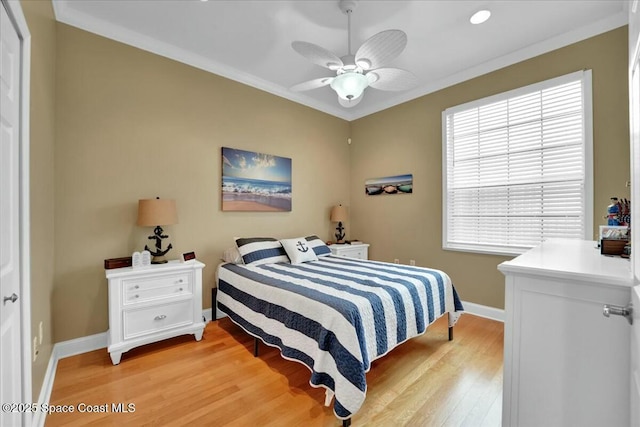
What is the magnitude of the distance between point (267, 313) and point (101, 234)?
5.69 feet

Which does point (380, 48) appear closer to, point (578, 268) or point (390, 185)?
point (578, 268)

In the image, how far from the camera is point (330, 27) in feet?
8.45

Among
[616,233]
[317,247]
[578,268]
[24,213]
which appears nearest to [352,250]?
[317,247]

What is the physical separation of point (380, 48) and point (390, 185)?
2.40 meters

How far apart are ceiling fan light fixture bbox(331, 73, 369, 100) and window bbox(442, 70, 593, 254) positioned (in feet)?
5.92

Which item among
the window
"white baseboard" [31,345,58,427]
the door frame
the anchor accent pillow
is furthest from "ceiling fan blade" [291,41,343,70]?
"white baseboard" [31,345,58,427]

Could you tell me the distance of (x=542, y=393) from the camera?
1065 mm

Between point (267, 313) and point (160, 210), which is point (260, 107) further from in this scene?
point (267, 313)

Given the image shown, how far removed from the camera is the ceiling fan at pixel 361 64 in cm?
195

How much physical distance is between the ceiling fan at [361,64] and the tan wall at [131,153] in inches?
51.1

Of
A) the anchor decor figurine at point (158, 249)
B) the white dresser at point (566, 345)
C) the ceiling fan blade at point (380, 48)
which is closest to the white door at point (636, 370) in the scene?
the white dresser at point (566, 345)

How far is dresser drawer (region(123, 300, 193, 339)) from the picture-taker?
7.50ft

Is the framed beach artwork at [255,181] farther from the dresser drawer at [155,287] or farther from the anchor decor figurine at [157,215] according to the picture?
the dresser drawer at [155,287]

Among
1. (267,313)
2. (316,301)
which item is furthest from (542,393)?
(267,313)
